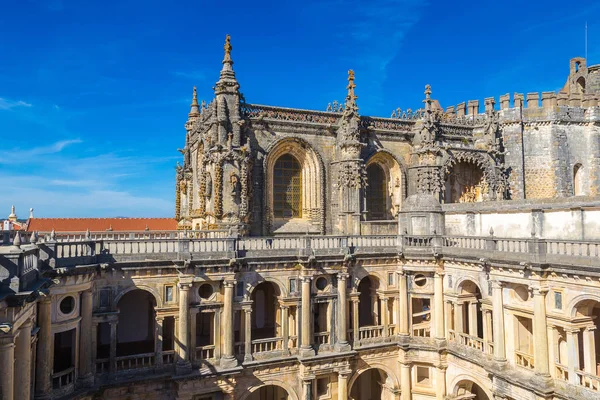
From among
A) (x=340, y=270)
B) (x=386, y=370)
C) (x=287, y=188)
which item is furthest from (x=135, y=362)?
(x=287, y=188)

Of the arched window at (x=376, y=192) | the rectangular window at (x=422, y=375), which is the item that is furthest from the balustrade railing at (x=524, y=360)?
the arched window at (x=376, y=192)

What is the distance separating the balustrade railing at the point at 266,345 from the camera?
22094mm

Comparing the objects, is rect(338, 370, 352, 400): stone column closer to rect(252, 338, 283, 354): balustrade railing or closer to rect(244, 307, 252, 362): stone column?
rect(252, 338, 283, 354): balustrade railing

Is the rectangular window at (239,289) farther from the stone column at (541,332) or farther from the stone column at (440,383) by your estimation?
the stone column at (541,332)

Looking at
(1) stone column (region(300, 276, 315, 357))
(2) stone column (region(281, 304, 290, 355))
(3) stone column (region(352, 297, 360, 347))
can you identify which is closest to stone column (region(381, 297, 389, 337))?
(3) stone column (region(352, 297, 360, 347))

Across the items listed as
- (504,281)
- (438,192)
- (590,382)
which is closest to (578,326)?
(590,382)

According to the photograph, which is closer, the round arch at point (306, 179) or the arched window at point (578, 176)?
the round arch at point (306, 179)

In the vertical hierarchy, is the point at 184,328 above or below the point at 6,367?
below

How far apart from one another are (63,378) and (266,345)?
904cm

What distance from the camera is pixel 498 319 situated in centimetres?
1994

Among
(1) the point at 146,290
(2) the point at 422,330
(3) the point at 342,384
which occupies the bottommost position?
(3) the point at 342,384

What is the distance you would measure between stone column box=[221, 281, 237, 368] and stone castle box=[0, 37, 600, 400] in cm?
9

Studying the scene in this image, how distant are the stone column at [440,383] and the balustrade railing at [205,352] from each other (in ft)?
38.6

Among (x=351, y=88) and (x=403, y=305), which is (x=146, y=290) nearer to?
(x=403, y=305)
